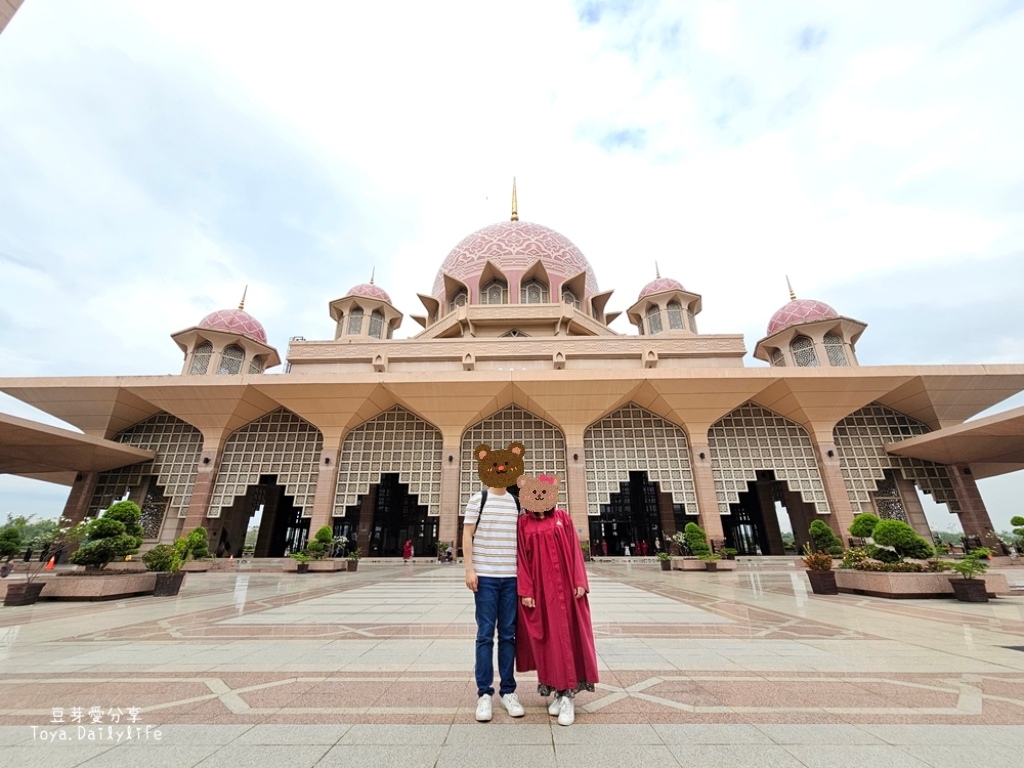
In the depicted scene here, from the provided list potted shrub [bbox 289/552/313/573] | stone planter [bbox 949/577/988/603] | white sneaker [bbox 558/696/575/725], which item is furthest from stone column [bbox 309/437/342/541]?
stone planter [bbox 949/577/988/603]

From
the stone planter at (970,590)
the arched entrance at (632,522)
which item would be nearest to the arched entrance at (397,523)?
the arched entrance at (632,522)

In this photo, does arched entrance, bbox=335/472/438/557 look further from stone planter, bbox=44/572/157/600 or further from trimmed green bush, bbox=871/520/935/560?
trimmed green bush, bbox=871/520/935/560

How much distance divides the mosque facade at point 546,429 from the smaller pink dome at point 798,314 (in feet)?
0.33

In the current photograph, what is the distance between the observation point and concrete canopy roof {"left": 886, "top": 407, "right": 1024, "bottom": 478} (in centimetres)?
1591

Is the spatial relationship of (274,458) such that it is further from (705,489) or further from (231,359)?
(705,489)

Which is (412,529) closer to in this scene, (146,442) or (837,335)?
(146,442)

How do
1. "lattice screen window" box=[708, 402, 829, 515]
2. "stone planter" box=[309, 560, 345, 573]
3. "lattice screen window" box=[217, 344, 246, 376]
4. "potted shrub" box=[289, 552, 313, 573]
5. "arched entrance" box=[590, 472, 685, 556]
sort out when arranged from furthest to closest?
"lattice screen window" box=[217, 344, 246, 376] → "arched entrance" box=[590, 472, 685, 556] → "lattice screen window" box=[708, 402, 829, 515] → "stone planter" box=[309, 560, 345, 573] → "potted shrub" box=[289, 552, 313, 573]

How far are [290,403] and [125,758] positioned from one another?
19363mm

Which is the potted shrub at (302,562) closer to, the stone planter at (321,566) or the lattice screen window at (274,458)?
the stone planter at (321,566)

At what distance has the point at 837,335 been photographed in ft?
75.7

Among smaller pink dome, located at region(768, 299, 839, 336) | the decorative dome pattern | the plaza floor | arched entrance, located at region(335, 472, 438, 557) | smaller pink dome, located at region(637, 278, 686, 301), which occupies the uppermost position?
the decorative dome pattern

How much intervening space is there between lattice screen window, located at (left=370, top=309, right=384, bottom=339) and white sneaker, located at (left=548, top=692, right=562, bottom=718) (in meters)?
25.3

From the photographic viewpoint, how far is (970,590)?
7.22m

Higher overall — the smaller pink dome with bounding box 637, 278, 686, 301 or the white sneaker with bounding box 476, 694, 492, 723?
the smaller pink dome with bounding box 637, 278, 686, 301
